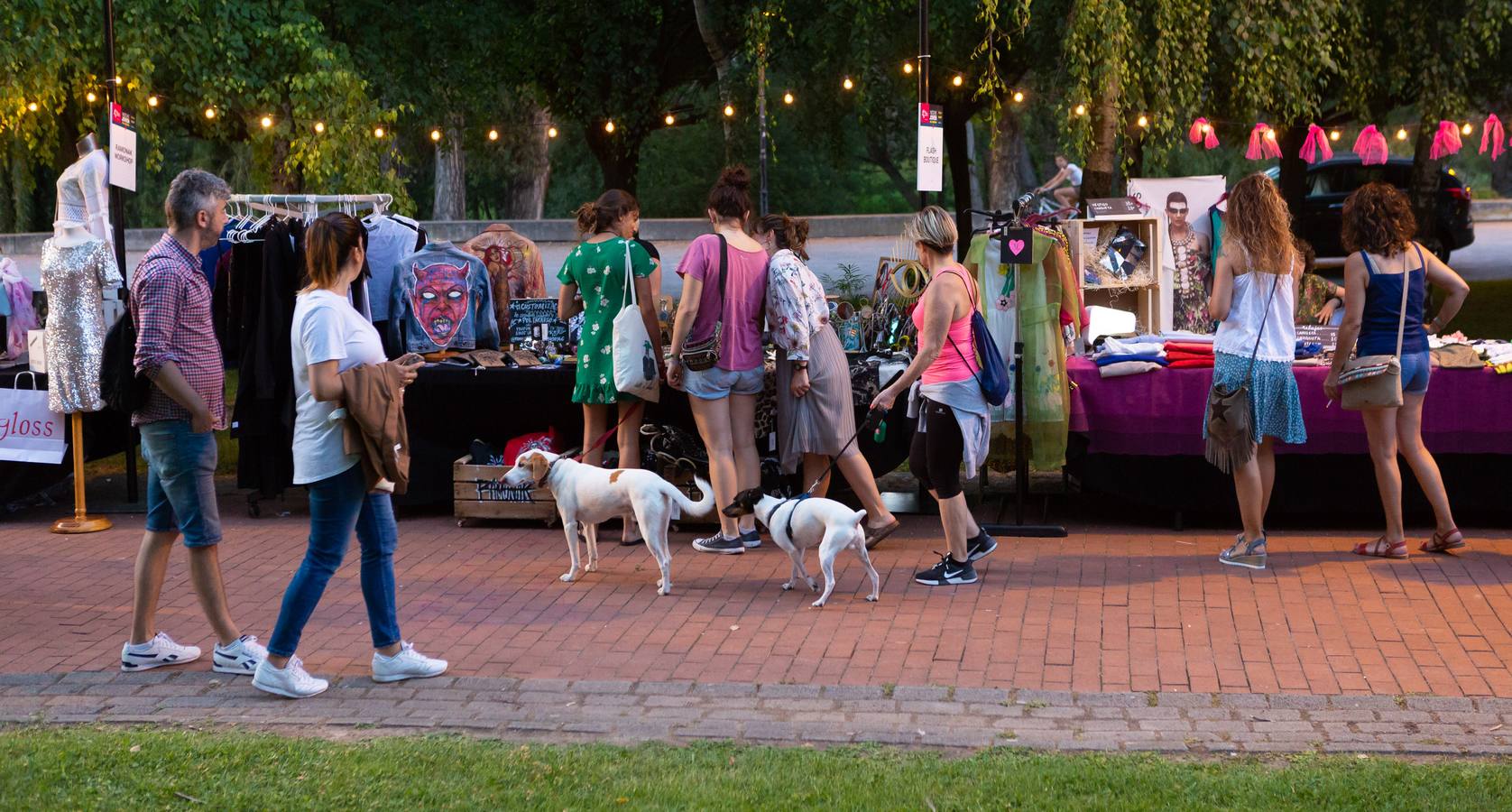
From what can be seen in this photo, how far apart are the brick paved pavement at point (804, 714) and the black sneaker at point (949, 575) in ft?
5.03

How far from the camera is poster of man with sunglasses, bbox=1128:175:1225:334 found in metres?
9.09

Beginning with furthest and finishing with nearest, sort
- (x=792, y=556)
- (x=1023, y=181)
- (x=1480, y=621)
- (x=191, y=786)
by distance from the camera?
(x=1023, y=181)
(x=792, y=556)
(x=1480, y=621)
(x=191, y=786)

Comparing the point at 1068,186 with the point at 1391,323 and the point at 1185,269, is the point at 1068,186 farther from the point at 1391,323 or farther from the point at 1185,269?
the point at 1391,323

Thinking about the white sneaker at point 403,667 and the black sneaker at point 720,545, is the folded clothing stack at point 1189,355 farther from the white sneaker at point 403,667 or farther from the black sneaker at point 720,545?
the white sneaker at point 403,667

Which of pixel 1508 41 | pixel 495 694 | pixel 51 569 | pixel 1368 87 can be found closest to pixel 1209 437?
pixel 495 694

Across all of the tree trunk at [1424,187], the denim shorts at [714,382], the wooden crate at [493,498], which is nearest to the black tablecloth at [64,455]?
the wooden crate at [493,498]

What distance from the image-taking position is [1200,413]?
7.57 meters

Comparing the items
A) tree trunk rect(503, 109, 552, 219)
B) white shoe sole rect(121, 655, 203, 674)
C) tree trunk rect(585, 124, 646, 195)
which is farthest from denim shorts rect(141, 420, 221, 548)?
tree trunk rect(503, 109, 552, 219)

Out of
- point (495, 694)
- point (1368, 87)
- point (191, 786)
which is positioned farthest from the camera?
point (1368, 87)

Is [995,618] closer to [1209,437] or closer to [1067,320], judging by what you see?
[1209,437]

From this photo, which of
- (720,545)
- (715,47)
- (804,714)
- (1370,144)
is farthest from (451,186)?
(804,714)

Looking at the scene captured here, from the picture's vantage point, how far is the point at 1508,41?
A: 15.0 meters

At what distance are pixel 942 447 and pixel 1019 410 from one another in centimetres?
116

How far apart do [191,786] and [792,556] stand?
291cm
